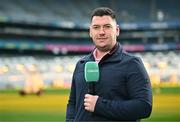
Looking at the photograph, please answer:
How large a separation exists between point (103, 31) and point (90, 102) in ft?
1.49

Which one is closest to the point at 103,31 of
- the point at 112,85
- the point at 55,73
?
the point at 112,85

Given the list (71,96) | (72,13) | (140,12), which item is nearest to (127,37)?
(140,12)

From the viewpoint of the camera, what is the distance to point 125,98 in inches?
125

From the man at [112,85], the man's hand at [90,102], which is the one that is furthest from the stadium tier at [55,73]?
the man's hand at [90,102]

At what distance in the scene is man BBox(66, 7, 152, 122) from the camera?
3.09m

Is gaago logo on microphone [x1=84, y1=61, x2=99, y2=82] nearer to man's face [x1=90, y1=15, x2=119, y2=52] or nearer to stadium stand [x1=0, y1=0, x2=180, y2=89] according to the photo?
man's face [x1=90, y1=15, x2=119, y2=52]

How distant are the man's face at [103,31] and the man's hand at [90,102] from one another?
1.13 feet

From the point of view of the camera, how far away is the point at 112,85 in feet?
10.3

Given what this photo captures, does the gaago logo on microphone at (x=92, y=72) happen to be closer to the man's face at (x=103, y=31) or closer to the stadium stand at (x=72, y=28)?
the man's face at (x=103, y=31)

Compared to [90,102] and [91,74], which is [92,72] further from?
[90,102]

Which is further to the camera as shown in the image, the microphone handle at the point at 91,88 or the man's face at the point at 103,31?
the man's face at the point at 103,31

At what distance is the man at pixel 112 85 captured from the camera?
121 inches

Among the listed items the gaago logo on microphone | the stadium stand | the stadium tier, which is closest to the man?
the gaago logo on microphone

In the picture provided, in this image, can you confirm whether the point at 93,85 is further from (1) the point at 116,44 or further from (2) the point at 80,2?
(2) the point at 80,2
